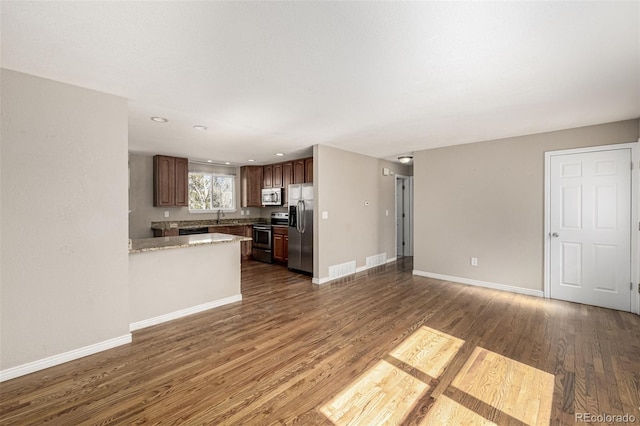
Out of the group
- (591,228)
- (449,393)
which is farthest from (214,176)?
(591,228)

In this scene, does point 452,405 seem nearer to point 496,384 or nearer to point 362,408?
point 496,384

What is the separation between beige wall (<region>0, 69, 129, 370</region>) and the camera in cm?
219

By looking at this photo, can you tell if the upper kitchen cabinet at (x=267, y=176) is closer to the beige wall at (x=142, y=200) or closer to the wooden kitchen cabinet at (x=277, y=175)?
the wooden kitchen cabinet at (x=277, y=175)

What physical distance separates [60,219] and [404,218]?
6.78 meters

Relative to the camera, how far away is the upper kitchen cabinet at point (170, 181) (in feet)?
19.2

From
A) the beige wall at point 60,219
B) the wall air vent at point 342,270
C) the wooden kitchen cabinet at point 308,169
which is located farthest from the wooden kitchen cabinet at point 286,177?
the beige wall at point 60,219

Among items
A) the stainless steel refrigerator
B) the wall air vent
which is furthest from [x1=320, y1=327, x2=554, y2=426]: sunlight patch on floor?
the stainless steel refrigerator

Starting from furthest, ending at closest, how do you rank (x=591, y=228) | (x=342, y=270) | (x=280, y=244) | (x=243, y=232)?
(x=243, y=232), (x=280, y=244), (x=342, y=270), (x=591, y=228)

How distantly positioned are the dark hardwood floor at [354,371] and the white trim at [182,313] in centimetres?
10

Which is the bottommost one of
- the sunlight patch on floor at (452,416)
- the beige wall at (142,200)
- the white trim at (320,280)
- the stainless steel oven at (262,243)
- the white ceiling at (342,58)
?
the sunlight patch on floor at (452,416)

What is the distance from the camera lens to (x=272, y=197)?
6648 mm

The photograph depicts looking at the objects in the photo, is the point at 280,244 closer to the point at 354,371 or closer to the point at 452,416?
the point at 354,371

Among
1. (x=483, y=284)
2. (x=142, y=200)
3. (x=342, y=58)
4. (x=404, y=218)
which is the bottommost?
(x=483, y=284)

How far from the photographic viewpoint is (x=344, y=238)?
17.6ft
